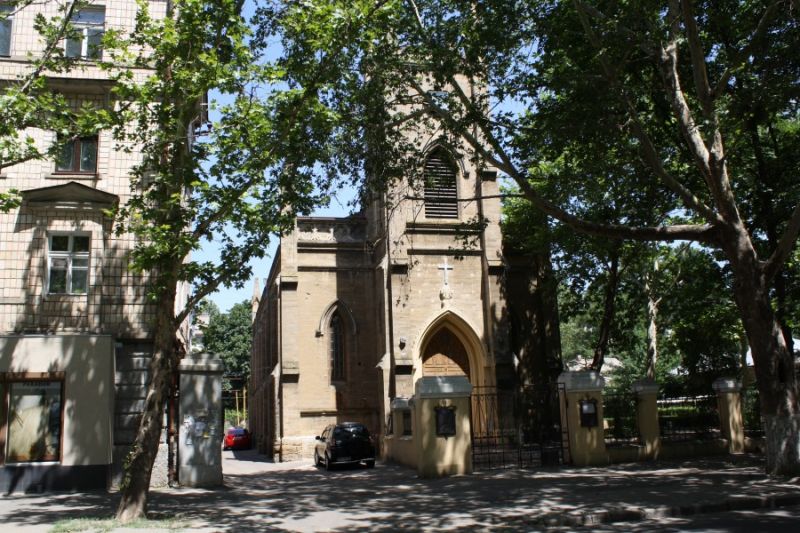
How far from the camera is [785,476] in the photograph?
12.8m

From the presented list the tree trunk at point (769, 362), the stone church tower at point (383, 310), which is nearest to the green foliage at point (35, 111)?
the tree trunk at point (769, 362)

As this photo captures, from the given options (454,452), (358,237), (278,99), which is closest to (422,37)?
(278,99)

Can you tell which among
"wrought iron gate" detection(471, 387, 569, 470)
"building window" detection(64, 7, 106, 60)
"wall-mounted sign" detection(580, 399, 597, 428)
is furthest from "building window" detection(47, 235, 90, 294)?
"wall-mounted sign" detection(580, 399, 597, 428)

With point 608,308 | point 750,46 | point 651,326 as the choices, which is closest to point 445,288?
point 608,308

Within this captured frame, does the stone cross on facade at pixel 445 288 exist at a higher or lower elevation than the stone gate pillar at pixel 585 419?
higher

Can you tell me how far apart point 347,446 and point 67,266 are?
30.8ft

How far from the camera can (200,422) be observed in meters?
16.8

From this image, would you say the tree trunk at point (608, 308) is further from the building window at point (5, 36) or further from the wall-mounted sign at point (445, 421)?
the building window at point (5, 36)

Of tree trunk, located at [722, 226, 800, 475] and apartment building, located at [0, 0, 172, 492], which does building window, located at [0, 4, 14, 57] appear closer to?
apartment building, located at [0, 0, 172, 492]

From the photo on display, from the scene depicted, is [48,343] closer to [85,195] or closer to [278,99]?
[85,195]

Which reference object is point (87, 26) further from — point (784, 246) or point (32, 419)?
point (784, 246)

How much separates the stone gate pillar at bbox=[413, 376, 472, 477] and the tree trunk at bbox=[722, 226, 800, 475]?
20.5 feet

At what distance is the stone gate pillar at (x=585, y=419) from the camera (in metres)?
16.9

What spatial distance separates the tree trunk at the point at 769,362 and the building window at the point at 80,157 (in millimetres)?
14781
